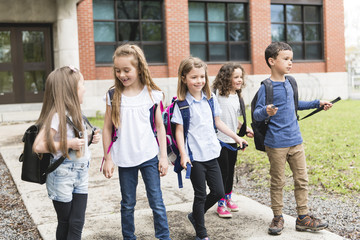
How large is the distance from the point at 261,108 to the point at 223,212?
115 centimetres

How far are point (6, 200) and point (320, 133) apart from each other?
6251 millimetres

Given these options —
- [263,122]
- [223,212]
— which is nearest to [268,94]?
[263,122]

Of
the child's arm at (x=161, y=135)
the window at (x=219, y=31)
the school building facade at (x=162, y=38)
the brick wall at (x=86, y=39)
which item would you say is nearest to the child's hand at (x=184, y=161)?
the child's arm at (x=161, y=135)

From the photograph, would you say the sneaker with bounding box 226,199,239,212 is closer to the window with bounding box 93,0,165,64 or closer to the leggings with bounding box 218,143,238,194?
the leggings with bounding box 218,143,238,194

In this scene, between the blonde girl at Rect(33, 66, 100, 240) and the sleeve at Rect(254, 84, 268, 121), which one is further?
the sleeve at Rect(254, 84, 268, 121)

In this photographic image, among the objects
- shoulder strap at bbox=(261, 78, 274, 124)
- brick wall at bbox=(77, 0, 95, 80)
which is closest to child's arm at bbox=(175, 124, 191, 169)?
shoulder strap at bbox=(261, 78, 274, 124)

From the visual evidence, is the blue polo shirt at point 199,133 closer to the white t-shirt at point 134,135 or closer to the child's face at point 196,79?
the child's face at point 196,79

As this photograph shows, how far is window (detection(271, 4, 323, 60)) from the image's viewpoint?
18.9 metres

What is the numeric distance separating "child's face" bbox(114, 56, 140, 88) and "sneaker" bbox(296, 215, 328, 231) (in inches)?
76.9

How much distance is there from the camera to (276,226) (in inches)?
147

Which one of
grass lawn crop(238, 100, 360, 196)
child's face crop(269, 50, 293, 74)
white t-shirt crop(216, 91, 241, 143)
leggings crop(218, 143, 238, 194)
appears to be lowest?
grass lawn crop(238, 100, 360, 196)

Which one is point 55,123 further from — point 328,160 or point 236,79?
point 328,160

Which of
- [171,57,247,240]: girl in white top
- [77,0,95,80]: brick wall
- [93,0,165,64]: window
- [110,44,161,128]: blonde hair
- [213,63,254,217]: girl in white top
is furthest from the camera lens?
[93,0,165,64]: window

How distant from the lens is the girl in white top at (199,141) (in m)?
3.59
